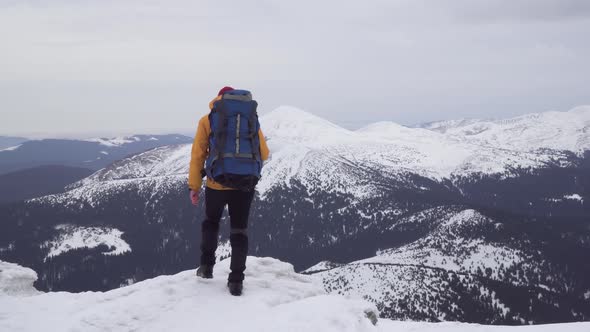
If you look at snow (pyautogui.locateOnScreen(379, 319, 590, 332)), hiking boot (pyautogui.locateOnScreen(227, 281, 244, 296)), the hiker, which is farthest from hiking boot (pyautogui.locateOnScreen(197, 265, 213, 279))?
snow (pyautogui.locateOnScreen(379, 319, 590, 332))

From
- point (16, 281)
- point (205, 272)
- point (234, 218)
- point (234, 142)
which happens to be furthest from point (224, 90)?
point (16, 281)

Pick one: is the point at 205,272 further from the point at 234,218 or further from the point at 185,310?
the point at 234,218

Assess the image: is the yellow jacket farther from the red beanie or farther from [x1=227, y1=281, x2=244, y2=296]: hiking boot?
[x1=227, y1=281, x2=244, y2=296]: hiking boot

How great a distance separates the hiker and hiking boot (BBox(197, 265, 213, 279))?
4.05ft

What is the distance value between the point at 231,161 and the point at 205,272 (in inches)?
184

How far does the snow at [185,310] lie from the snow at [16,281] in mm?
4043

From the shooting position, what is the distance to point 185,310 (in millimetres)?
13211

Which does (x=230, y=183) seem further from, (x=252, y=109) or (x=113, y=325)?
(x=113, y=325)

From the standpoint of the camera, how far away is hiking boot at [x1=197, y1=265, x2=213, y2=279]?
15.5 m

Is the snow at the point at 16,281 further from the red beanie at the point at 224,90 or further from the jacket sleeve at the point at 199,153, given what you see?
the red beanie at the point at 224,90

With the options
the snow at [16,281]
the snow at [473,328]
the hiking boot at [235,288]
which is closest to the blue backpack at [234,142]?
the hiking boot at [235,288]

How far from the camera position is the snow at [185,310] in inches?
483

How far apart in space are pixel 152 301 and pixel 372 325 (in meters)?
7.14

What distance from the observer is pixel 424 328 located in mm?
22594
